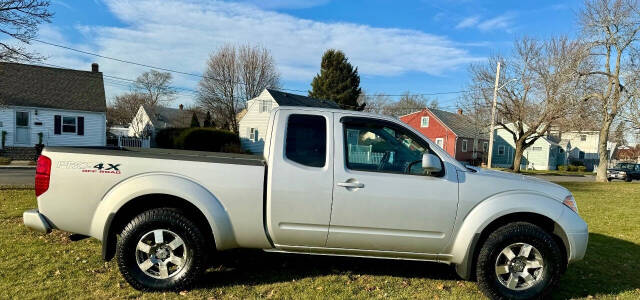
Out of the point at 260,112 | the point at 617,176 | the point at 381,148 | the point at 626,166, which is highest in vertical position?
the point at 260,112

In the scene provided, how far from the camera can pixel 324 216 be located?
11.4 ft

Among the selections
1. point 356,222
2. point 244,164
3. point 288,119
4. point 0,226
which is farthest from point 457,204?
point 0,226

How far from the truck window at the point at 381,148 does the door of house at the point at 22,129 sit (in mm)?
24647

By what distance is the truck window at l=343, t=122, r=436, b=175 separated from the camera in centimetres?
362

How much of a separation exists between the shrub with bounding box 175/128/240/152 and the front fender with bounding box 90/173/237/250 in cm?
2196

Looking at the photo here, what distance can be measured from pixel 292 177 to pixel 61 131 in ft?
80.3

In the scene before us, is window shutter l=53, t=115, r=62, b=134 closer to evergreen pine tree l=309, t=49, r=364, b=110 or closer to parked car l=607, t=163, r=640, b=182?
evergreen pine tree l=309, t=49, r=364, b=110

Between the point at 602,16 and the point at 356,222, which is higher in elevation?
the point at 602,16

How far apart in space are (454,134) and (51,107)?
3542 cm

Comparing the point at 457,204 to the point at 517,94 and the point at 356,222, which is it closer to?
the point at 356,222

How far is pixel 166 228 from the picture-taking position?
3488mm

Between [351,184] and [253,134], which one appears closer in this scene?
[351,184]

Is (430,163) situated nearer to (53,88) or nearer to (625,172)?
(53,88)

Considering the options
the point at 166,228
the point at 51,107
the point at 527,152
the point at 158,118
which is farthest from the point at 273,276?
the point at 527,152
